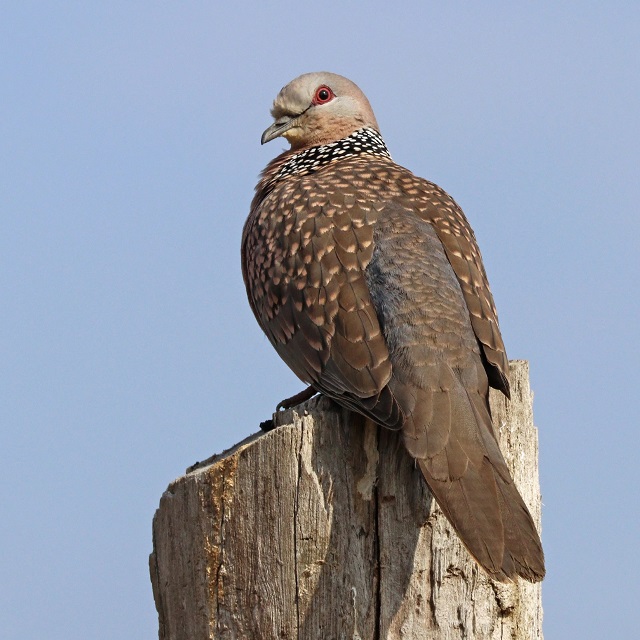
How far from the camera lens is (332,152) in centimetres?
708

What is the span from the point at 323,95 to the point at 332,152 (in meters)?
0.59

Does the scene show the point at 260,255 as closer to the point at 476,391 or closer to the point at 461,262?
the point at 461,262

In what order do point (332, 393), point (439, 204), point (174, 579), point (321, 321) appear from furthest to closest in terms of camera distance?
point (439, 204), point (321, 321), point (332, 393), point (174, 579)

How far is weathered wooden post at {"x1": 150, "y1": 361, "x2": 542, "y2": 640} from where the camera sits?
430 centimetres

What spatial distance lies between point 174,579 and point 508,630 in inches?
53.4

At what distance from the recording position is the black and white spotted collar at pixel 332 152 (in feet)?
22.9

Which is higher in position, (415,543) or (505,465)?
(505,465)

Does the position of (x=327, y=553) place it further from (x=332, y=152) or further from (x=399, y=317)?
(x=332, y=152)

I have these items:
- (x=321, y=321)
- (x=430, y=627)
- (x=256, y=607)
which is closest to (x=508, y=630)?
(x=430, y=627)

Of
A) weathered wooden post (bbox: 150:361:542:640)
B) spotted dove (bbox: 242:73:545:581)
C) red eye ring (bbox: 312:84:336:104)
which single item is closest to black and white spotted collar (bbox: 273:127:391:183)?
spotted dove (bbox: 242:73:545:581)

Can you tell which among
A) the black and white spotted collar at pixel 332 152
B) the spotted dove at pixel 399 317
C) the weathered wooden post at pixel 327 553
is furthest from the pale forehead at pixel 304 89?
the weathered wooden post at pixel 327 553

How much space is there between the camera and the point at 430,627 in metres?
4.27

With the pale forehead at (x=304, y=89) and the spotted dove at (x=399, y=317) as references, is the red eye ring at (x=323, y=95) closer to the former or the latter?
the pale forehead at (x=304, y=89)

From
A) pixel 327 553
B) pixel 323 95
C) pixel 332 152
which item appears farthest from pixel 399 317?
pixel 323 95
